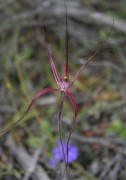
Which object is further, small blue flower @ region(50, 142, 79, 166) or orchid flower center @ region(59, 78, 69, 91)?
small blue flower @ region(50, 142, 79, 166)

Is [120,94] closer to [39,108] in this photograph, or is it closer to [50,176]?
[39,108]

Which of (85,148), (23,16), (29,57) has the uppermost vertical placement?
(23,16)

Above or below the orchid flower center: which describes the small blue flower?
below

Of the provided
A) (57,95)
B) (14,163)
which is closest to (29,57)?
(57,95)

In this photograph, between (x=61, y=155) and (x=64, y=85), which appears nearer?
(x=64, y=85)

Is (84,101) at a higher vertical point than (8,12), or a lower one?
lower

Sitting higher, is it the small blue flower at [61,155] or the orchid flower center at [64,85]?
the orchid flower center at [64,85]

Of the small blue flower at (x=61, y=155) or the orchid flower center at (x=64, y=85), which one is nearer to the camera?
the orchid flower center at (x=64, y=85)

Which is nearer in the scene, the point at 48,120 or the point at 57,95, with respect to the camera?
the point at 48,120

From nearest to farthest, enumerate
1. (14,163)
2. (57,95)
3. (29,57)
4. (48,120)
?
(14,163) → (48,120) → (57,95) → (29,57)

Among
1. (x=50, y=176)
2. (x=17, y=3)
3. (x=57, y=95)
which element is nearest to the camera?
(x=50, y=176)

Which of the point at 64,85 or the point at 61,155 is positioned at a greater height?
the point at 64,85
